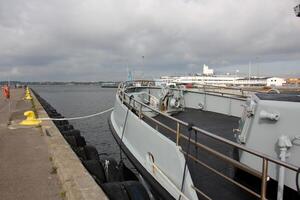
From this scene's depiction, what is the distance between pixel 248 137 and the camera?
14.9 ft

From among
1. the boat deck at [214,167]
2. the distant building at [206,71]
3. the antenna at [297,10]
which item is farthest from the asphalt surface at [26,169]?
the distant building at [206,71]

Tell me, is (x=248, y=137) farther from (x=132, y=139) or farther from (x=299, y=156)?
(x=132, y=139)

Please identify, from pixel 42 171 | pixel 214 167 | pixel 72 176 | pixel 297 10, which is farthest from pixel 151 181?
pixel 297 10

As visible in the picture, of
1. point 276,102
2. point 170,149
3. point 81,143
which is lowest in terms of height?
point 81,143

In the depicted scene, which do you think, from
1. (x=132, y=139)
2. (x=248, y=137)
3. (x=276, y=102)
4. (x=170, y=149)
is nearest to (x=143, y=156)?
(x=132, y=139)

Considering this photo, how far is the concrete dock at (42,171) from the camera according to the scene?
454cm

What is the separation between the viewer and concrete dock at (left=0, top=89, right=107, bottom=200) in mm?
4543

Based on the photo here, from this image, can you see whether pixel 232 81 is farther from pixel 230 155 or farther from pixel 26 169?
pixel 26 169

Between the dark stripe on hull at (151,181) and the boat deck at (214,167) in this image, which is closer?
the boat deck at (214,167)

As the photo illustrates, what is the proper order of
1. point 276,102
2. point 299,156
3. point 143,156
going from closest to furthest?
Answer: point 299,156 < point 276,102 < point 143,156

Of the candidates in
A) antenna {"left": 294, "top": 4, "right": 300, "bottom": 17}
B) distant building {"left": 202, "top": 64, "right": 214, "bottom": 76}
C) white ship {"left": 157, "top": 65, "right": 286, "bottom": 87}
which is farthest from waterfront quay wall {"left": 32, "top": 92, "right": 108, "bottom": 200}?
distant building {"left": 202, "top": 64, "right": 214, "bottom": 76}

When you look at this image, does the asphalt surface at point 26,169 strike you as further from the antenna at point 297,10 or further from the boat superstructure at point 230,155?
the antenna at point 297,10

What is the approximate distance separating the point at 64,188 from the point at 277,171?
307 cm

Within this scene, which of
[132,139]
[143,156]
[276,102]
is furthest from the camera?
[132,139]
